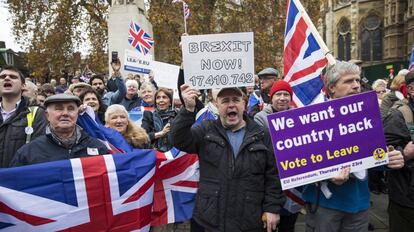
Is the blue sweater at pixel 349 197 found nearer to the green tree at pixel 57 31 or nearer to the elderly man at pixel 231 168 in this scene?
the elderly man at pixel 231 168

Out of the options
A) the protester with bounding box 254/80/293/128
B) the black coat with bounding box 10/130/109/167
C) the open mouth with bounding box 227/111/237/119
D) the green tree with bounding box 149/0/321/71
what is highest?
the green tree with bounding box 149/0/321/71

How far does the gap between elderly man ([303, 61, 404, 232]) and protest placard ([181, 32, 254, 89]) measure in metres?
0.75

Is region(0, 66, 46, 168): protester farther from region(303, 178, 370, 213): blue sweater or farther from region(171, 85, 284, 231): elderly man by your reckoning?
region(303, 178, 370, 213): blue sweater

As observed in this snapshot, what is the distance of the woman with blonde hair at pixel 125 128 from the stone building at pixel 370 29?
116ft

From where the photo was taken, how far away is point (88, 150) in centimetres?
331

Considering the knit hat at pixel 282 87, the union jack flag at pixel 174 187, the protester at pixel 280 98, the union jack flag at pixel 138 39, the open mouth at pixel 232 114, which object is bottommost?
the union jack flag at pixel 174 187

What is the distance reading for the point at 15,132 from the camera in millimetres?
3600

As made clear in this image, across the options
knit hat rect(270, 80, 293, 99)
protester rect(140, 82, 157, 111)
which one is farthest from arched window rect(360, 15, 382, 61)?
knit hat rect(270, 80, 293, 99)

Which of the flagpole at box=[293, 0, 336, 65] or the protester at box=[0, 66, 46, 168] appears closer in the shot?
the protester at box=[0, 66, 46, 168]

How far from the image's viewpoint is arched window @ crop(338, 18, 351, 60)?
43656mm

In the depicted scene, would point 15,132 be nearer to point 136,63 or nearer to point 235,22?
point 136,63

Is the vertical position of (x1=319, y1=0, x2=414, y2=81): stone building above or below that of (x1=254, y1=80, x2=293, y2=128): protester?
above

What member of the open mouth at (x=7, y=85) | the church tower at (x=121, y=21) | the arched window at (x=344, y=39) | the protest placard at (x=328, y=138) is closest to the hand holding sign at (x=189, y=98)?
the protest placard at (x=328, y=138)

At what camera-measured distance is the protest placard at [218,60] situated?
3.40 metres
